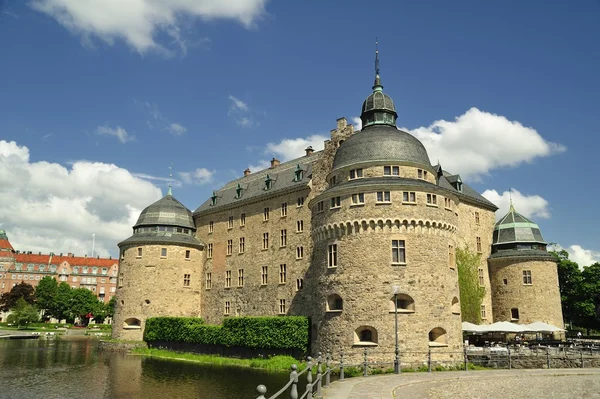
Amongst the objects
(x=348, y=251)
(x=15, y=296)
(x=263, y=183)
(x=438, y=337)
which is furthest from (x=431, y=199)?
(x=15, y=296)

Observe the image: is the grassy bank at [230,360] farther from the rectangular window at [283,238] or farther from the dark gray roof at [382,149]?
the dark gray roof at [382,149]

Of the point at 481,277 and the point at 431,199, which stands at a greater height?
the point at 431,199

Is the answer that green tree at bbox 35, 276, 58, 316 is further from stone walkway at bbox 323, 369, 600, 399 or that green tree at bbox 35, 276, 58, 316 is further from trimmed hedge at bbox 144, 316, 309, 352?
stone walkway at bbox 323, 369, 600, 399

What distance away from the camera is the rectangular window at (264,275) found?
46.5m

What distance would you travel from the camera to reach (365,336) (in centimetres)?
3159

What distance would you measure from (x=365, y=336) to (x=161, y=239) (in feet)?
92.6

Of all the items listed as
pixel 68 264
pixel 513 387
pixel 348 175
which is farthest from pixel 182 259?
pixel 68 264

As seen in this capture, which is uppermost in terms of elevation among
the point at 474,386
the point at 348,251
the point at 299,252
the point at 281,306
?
the point at 299,252

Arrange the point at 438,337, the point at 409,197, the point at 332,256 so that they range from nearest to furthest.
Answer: the point at 438,337
the point at 409,197
the point at 332,256

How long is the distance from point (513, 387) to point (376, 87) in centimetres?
2787

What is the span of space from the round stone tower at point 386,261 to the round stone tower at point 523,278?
44.9 ft

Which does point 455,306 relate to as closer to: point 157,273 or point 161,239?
point 157,273

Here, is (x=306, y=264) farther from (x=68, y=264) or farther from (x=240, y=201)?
(x=68, y=264)

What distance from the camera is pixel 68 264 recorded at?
116 metres
